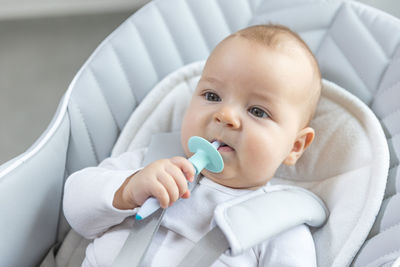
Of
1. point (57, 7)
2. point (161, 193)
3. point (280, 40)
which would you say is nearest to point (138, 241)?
point (161, 193)

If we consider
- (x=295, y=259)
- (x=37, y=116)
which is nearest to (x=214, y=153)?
(x=295, y=259)

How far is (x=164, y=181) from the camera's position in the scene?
0.80 meters

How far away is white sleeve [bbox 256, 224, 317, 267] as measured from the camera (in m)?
0.87

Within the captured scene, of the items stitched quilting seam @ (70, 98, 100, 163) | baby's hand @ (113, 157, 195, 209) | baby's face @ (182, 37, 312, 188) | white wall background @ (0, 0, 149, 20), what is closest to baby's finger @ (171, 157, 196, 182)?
baby's hand @ (113, 157, 195, 209)

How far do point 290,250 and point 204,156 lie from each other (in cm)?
22

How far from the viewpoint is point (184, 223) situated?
36.1 inches

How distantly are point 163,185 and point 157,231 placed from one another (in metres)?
0.16

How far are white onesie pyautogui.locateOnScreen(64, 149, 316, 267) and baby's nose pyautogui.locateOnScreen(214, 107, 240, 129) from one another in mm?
136

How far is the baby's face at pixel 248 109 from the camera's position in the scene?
0.90 m

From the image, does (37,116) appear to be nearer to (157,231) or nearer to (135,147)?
(135,147)

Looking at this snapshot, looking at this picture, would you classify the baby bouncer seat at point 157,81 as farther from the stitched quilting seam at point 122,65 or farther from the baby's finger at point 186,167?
the baby's finger at point 186,167

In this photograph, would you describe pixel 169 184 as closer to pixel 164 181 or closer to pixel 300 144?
pixel 164 181

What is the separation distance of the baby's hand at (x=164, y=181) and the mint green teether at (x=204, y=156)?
0.04 meters

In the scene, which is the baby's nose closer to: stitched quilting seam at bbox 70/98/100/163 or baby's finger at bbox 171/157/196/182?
baby's finger at bbox 171/157/196/182
